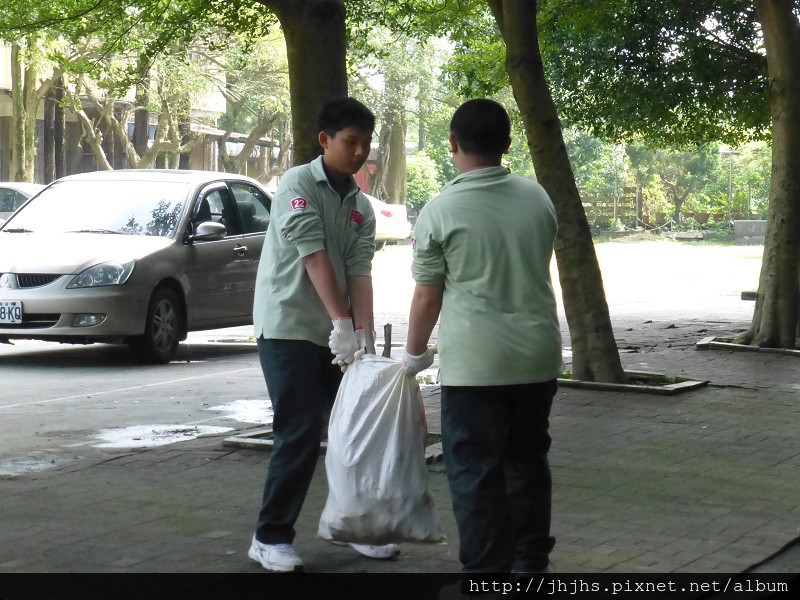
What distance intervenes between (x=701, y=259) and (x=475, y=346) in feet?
99.7

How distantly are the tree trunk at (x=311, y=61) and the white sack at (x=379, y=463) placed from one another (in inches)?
120

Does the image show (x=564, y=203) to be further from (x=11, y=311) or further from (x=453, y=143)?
(x=453, y=143)

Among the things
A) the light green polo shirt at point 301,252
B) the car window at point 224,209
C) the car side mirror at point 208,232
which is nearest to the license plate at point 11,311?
the car side mirror at point 208,232

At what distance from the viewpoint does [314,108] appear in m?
7.75

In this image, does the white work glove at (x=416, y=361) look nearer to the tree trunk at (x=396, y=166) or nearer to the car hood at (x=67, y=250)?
the car hood at (x=67, y=250)

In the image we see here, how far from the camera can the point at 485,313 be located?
4.52 metres

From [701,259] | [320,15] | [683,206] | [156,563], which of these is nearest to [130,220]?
[320,15]

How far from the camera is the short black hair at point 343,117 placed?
5.13 m

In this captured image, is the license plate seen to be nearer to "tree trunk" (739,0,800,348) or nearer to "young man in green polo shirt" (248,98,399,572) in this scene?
"young man in green polo shirt" (248,98,399,572)

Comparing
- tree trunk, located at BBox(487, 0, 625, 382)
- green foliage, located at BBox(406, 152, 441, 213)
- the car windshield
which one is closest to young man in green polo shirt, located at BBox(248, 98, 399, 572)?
tree trunk, located at BBox(487, 0, 625, 382)

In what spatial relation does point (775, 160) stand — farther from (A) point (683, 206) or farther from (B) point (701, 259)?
(A) point (683, 206)

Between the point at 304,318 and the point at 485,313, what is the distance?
0.85 meters

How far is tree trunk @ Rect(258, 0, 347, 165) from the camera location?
777 cm

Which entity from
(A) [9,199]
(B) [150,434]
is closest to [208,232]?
(B) [150,434]
